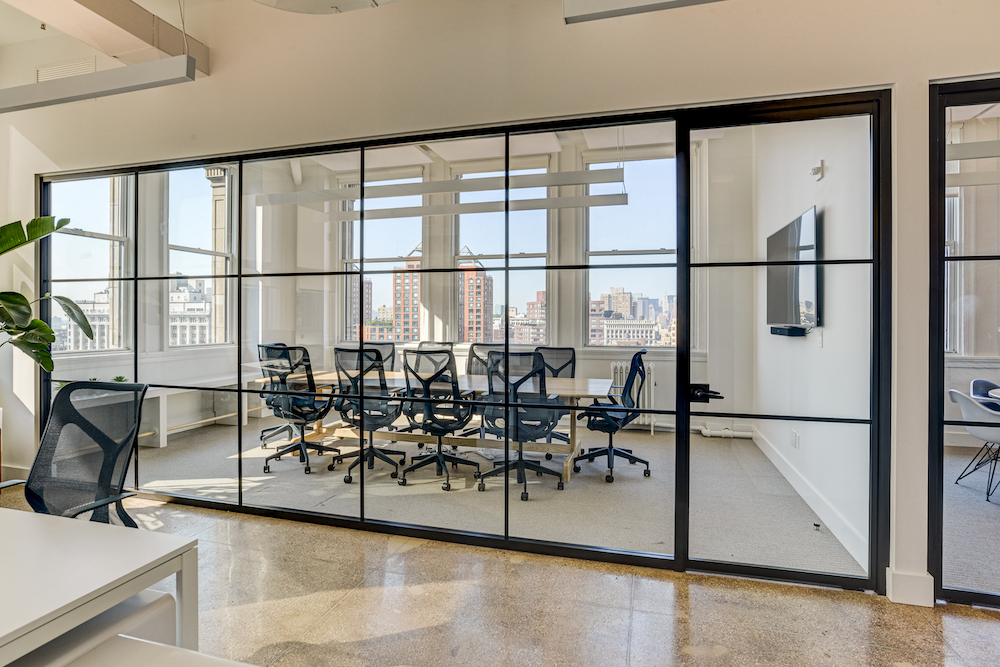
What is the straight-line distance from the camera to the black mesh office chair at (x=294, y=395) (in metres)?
3.19

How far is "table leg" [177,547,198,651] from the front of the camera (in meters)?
1.42

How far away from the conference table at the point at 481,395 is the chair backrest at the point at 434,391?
0.06m

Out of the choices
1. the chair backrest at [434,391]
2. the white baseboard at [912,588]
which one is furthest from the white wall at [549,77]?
the chair backrest at [434,391]

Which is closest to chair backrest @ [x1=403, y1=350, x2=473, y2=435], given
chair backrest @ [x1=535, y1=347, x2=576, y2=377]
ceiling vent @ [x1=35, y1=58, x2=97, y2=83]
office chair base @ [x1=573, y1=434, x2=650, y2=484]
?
chair backrest @ [x1=535, y1=347, x2=576, y2=377]

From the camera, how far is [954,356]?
2.27 metres

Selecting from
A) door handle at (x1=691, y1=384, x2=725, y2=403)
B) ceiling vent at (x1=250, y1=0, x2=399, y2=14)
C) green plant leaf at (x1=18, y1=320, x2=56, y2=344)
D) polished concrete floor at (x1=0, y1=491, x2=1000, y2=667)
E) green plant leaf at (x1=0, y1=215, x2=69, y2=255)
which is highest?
ceiling vent at (x1=250, y1=0, x2=399, y2=14)

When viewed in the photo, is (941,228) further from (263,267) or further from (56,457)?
(56,457)

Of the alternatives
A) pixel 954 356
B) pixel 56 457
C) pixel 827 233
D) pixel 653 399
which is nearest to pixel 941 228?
pixel 827 233

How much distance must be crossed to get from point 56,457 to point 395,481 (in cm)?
164

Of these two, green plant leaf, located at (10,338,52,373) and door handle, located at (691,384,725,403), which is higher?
green plant leaf, located at (10,338,52,373)

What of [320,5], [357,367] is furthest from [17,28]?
[357,367]

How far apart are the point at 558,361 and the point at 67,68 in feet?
13.9

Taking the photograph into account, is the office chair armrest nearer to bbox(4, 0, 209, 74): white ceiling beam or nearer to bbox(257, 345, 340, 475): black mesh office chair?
bbox(257, 345, 340, 475): black mesh office chair

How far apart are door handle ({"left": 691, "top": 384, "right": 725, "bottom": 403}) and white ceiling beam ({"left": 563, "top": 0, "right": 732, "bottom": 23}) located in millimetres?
1729
